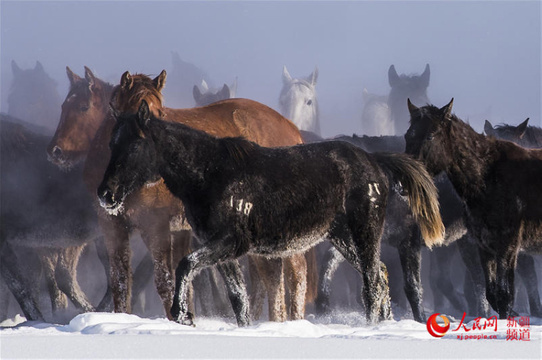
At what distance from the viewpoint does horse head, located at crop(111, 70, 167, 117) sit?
7801mm

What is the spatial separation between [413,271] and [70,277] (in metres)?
4.27

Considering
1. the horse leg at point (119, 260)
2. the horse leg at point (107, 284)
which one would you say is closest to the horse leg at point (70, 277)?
the horse leg at point (107, 284)

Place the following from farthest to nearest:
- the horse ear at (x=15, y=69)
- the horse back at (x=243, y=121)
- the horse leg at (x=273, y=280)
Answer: the horse ear at (x=15, y=69) → the horse back at (x=243, y=121) → the horse leg at (x=273, y=280)

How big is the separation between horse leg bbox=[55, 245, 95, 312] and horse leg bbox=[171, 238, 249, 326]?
425cm

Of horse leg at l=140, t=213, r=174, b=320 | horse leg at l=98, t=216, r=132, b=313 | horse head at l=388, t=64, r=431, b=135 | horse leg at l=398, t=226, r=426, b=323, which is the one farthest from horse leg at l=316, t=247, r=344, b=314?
horse head at l=388, t=64, r=431, b=135

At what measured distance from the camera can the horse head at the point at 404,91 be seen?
1727 cm

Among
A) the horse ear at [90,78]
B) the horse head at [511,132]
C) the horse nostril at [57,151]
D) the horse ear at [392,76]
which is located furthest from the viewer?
the horse ear at [392,76]

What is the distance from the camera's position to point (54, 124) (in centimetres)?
1493

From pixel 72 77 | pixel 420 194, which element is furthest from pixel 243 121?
pixel 420 194

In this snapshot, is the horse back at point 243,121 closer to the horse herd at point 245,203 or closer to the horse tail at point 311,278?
the horse herd at point 245,203

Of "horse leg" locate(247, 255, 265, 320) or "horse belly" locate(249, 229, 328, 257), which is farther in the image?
"horse leg" locate(247, 255, 265, 320)

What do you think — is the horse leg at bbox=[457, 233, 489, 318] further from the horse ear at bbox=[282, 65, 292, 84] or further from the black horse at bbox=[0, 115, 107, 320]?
the horse ear at bbox=[282, 65, 292, 84]

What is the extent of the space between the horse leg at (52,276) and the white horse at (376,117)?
8.92m

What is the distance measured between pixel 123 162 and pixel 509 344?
309 cm
